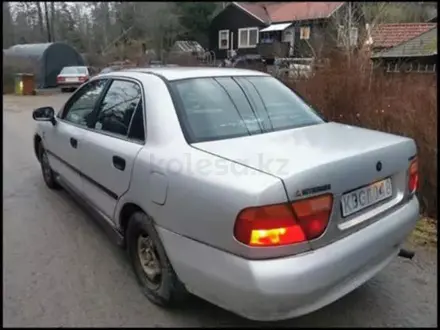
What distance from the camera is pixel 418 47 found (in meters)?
8.75

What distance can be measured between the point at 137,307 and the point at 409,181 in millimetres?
1943

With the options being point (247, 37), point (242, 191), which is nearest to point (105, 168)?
point (242, 191)

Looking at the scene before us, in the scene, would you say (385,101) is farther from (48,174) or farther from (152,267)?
(48,174)

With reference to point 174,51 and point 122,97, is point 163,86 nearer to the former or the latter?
point 122,97

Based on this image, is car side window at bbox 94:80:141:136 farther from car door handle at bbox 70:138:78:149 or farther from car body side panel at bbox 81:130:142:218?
car door handle at bbox 70:138:78:149

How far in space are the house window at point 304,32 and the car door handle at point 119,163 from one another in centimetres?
545

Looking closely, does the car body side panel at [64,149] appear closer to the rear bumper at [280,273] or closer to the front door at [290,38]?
the rear bumper at [280,273]

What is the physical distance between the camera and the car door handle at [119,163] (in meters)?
2.82

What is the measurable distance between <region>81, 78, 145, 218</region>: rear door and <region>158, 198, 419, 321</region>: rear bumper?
2.38 ft

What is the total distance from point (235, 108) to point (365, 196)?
1079 mm

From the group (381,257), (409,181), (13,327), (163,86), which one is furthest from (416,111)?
(13,327)

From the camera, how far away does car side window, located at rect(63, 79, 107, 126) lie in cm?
369

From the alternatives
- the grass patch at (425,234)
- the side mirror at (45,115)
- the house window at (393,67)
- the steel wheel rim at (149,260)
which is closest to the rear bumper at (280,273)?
the steel wheel rim at (149,260)

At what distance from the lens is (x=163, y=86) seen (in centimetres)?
288
